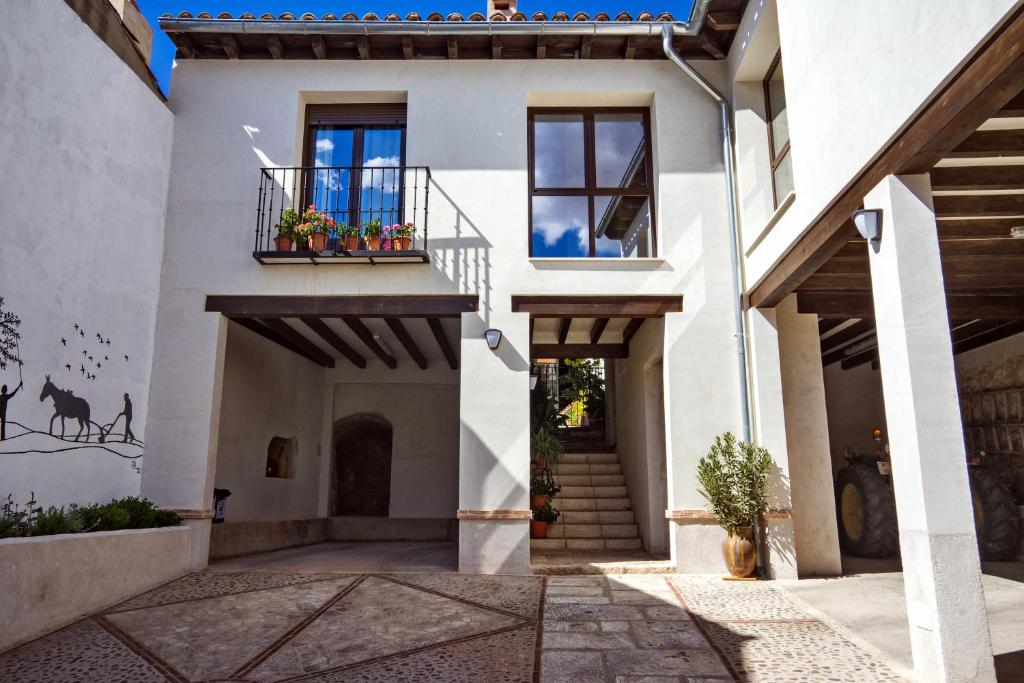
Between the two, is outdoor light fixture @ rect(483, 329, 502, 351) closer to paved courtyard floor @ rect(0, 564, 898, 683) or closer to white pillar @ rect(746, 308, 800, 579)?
paved courtyard floor @ rect(0, 564, 898, 683)

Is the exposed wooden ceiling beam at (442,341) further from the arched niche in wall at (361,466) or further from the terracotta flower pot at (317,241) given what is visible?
the arched niche in wall at (361,466)

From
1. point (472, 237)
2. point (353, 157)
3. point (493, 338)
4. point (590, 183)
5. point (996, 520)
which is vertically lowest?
point (996, 520)

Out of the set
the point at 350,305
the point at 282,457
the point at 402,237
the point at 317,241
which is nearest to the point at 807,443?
the point at 402,237

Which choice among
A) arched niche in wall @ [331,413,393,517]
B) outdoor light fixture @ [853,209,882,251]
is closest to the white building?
outdoor light fixture @ [853,209,882,251]

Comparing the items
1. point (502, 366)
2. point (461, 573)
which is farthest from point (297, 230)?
point (461, 573)

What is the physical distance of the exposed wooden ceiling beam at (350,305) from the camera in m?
7.58

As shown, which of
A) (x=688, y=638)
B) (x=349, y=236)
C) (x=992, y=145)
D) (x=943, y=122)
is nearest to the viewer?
(x=943, y=122)

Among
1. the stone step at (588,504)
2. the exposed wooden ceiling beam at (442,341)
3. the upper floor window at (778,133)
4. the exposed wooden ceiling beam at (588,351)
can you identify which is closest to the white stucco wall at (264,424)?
the exposed wooden ceiling beam at (442,341)

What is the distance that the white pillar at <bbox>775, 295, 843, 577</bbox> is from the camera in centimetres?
699

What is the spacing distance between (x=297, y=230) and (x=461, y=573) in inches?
156

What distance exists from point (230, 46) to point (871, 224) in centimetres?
704

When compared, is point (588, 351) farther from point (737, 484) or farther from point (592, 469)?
point (737, 484)

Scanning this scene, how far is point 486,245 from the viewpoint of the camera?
7.71m

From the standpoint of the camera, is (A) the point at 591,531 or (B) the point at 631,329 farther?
(B) the point at 631,329
